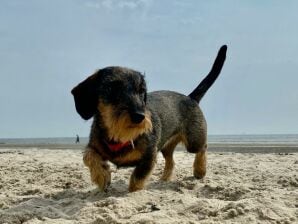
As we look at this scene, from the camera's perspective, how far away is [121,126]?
15.3ft

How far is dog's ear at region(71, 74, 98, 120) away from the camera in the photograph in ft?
17.4

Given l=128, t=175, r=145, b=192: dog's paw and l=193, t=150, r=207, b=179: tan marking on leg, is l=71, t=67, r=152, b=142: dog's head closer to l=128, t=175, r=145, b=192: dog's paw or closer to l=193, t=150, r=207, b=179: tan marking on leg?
l=128, t=175, r=145, b=192: dog's paw

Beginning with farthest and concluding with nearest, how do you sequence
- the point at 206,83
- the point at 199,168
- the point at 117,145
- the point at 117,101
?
1. the point at 206,83
2. the point at 199,168
3. the point at 117,145
4. the point at 117,101

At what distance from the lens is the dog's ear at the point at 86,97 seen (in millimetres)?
5316

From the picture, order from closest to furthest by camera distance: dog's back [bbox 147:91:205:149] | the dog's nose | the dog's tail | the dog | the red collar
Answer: the dog's nose < the dog < the red collar < dog's back [bbox 147:91:205:149] < the dog's tail

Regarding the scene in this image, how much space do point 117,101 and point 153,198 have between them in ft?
3.53

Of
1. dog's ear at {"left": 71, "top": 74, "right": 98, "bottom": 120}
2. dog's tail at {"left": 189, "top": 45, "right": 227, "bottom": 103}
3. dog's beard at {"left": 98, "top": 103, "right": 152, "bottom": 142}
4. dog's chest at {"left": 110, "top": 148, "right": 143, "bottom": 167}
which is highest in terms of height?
dog's tail at {"left": 189, "top": 45, "right": 227, "bottom": 103}

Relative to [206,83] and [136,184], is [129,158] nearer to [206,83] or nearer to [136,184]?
[136,184]

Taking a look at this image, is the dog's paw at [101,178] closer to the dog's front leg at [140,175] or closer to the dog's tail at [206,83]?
the dog's front leg at [140,175]

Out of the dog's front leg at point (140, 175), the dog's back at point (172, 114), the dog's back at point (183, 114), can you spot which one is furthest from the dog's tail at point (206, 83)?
the dog's front leg at point (140, 175)

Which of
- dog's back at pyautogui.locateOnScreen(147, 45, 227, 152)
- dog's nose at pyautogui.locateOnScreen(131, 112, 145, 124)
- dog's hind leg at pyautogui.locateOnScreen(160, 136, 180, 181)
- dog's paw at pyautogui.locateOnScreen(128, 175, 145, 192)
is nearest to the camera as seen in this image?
dog's nose at pyautogui.locateOnScreen(131, 112, 145, 124)

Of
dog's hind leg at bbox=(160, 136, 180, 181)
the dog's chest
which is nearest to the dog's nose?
the dog's chest

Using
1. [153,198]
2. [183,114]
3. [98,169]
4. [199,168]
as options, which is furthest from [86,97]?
[199,168]

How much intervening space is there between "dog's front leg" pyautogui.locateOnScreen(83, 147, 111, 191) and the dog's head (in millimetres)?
357
